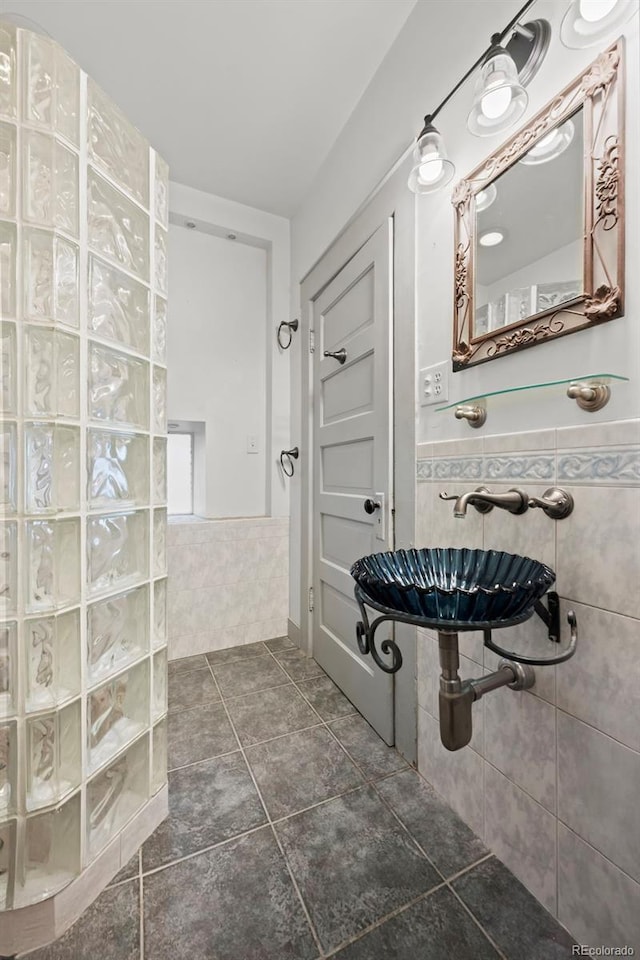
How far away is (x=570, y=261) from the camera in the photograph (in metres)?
0.86

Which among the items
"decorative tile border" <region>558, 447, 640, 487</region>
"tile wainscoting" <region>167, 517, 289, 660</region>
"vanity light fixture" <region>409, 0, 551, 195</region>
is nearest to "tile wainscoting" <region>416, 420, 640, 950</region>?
"decorative tile border" <region>558, 447, 640, 487</region>

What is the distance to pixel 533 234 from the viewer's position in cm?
94

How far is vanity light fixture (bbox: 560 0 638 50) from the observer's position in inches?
28.8

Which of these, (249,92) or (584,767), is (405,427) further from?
(249,92)

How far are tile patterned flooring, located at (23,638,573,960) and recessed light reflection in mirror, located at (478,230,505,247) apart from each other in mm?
1624

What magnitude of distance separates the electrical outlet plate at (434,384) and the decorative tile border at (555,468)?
0.65ft

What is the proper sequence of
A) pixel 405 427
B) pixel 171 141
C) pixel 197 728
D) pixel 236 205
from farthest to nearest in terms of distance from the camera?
1. pixel 236 205
2. pixel 171 141
3. pixel 197 728
4. pixel 405 427

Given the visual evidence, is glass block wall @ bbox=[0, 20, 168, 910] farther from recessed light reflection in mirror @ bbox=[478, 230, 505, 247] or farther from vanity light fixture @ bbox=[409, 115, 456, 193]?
recessed light reflection in mirror @ bbox=[478, 230, 505, 247]

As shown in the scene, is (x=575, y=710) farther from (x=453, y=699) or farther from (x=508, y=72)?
(x=508, y=72)

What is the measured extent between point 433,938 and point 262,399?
2364 mm

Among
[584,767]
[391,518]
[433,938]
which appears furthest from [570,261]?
[433,938]

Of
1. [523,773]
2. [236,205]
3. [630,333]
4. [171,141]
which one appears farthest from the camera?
[236,205]

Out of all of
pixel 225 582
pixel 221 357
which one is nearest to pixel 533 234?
pixel 221 357

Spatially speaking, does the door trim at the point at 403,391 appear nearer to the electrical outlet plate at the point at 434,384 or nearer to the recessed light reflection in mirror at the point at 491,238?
the electrical outlet plate at the point at 434,384
